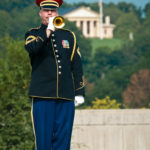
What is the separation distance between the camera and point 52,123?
5047mm

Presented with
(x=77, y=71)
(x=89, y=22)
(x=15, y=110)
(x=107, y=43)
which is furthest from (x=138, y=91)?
(x=89, y=22)

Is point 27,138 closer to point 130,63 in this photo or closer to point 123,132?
point 123,132

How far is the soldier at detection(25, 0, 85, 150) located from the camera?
199 inches

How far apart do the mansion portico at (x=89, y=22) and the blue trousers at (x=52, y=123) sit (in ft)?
521

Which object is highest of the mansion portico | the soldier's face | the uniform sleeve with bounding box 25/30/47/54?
the mansion portico

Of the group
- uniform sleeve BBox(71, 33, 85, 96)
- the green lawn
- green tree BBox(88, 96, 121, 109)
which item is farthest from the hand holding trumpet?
the green lawn

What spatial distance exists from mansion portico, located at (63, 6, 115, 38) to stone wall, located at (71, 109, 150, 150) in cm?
15580

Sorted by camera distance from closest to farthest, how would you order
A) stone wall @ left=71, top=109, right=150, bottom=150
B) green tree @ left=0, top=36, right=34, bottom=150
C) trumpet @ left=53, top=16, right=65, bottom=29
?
A: trumpet @ left=53, top=16, right=65, bottom=29, green tree @ left=0, top=36, right=34, bottom=150, stone wall @ left=71, top=109, right=150, bottom=150

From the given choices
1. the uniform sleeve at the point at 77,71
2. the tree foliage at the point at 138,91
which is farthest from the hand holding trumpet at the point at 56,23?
the tree foliage at the point at 138,91

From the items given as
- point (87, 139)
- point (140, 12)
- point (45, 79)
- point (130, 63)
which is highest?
point (140, 12)

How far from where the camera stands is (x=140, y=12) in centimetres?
19412

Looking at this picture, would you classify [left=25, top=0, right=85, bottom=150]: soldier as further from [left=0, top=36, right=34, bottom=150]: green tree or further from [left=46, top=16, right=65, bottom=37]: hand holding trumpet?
[left=0, top=36, right=34, bottom=150]: green tree

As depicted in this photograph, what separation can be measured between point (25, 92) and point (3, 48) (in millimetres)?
1607

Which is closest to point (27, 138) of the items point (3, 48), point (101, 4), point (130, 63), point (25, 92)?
point (25, 92)
